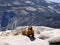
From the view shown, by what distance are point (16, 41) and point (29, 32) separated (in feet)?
7.65

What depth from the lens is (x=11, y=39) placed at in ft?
69.1

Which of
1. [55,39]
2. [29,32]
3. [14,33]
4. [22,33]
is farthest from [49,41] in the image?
[14,33]

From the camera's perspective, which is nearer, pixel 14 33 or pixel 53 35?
pixel 53 35

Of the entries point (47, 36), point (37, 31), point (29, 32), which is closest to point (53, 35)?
point (47, 36)

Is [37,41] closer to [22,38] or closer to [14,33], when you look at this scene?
[22,38]

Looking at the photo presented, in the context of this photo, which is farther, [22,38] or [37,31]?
[37,31]

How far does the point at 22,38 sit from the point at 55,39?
336 centimetres

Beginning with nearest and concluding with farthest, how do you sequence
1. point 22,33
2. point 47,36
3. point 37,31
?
point 47,36, point 22,33, point 37,31

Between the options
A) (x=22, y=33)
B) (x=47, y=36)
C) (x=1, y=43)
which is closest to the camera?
(x=1, y=43)

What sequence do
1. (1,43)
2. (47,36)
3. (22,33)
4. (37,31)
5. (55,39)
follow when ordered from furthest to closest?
(37,31)
(22,33)
(47,36)
(55,39)
(1,43)

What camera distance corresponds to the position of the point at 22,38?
21297mm

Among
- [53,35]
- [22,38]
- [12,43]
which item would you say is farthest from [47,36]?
[12,43]

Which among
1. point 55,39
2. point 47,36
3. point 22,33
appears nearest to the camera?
point 55,39

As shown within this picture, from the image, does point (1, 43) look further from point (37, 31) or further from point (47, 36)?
point (37, 31)
